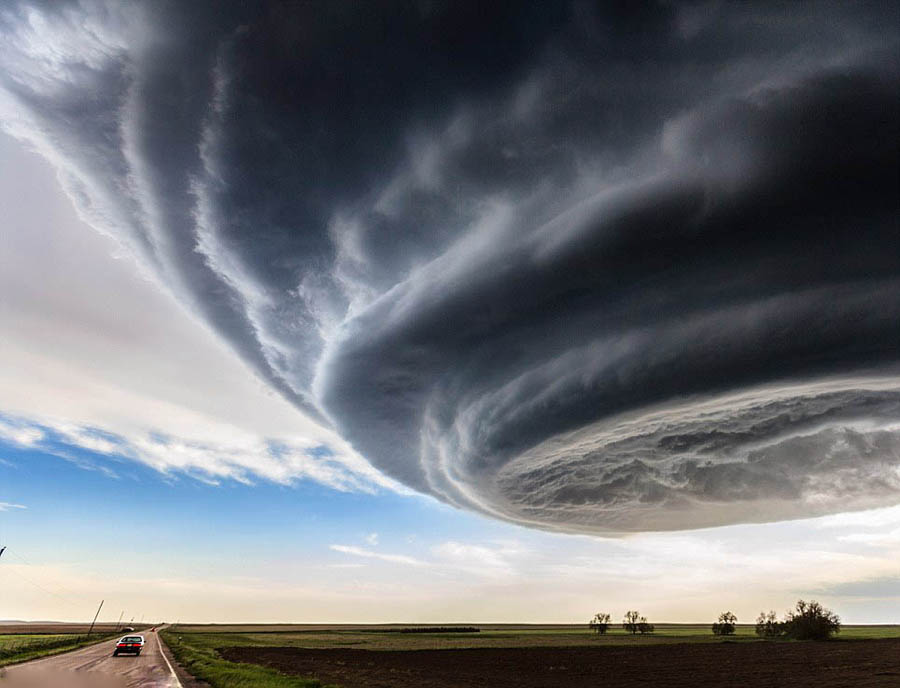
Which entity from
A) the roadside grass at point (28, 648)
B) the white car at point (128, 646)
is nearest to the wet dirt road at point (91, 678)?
the roadside grass at point (28, 648)

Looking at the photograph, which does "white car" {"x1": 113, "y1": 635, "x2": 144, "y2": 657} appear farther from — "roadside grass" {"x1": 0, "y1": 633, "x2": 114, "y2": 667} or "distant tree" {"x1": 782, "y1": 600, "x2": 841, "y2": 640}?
"distant tree" {"x1": 782, "y1": 600, "x2": 841, "y2": 640}

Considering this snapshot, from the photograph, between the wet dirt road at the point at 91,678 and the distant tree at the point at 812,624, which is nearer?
the wet dirt road at the point at 91,678

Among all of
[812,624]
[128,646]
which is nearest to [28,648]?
[128,646]

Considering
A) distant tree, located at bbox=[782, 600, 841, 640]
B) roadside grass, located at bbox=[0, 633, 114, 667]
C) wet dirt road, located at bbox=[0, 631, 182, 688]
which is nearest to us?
wet dirt road, located at bbox=[0, 631, 182, 688]

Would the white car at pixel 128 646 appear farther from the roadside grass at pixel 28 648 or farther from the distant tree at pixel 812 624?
the distant tree at pixel 812 624

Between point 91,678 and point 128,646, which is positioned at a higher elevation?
point 128,646

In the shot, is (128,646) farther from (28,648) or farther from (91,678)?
(91,678)

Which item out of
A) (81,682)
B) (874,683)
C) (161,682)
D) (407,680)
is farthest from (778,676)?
(81,682)

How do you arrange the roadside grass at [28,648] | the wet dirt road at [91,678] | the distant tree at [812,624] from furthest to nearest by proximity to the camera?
the distant tree at [812,624]
the roadside grass at [28,648]
the wet dirt road at [91,678]

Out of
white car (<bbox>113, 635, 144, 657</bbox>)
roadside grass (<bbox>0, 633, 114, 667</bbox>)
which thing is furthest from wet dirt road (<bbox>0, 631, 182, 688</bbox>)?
white car (<bbox>113, 635, 144, 657</bbox>)

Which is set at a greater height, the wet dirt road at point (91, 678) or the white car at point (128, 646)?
the white car at point (128, 646)

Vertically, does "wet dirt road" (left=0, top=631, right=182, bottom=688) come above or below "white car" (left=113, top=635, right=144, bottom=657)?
below

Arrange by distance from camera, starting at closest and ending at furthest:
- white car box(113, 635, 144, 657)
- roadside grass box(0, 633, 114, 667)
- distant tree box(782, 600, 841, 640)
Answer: roadside grass box(0, 633, 114, 667) < white car box(113, 635, 144, 657) < distant tree box(782, 600, 841, 640)
